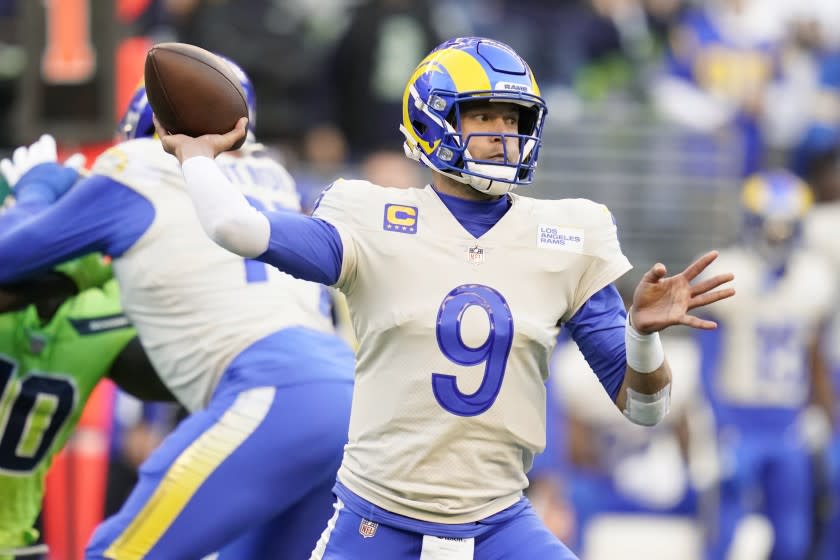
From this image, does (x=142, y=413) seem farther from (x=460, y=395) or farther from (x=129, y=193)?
(x=460, y=395)

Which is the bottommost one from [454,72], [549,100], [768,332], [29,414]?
[29,414]

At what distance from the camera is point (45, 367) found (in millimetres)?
5621

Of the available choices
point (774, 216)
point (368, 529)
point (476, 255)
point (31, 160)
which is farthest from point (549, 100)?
point (368, 529)

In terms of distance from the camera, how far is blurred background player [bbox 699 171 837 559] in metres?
10.0

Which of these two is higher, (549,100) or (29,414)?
(549,100)

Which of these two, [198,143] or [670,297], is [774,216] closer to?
[670,297]

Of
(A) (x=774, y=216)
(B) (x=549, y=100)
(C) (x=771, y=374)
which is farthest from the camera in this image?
(B) (x=549, y=100)

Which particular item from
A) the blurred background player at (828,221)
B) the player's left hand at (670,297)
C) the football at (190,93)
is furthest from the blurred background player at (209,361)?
the blurred background player at (828,221)

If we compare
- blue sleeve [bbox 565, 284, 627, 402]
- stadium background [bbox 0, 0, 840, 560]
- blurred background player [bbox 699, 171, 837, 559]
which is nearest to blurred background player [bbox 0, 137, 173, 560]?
blue sleeve [bbox 565, 284, 627, 402]

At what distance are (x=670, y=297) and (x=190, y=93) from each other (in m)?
1.23

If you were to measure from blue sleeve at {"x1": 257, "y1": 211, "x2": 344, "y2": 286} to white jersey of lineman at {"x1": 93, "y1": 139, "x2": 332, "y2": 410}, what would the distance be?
0.94 metres

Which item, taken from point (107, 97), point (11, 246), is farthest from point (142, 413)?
point (11, 246)

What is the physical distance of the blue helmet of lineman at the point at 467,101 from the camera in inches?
170

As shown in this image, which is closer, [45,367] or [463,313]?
[463,313]
